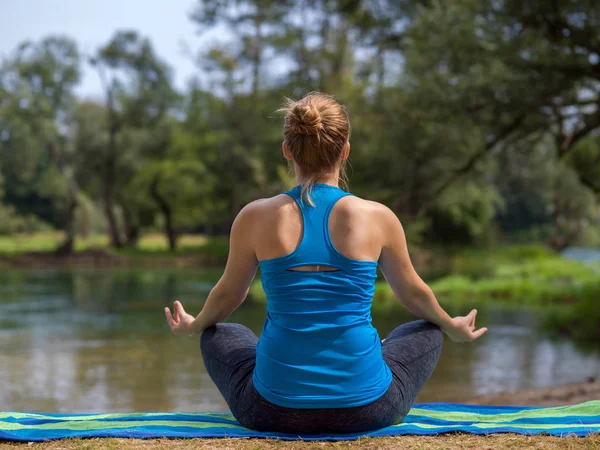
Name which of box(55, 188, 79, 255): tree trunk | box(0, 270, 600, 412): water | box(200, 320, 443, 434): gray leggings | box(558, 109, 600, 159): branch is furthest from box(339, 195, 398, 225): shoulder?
box(55, 188, 79, 255): tree trunk

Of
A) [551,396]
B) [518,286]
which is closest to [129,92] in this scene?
[518,286]

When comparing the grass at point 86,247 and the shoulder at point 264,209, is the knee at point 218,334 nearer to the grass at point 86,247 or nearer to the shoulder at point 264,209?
the shoulder at point 264,209

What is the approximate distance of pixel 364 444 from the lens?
2.18m

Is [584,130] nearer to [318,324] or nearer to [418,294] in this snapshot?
[418,294]

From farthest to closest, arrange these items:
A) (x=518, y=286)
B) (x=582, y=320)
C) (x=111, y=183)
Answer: (x=111, y=183) → (x=518, y=286) → (x=582, y=320)

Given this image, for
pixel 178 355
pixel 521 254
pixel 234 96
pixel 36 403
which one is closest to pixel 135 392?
pixel 36 403

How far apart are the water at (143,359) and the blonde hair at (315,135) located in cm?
368

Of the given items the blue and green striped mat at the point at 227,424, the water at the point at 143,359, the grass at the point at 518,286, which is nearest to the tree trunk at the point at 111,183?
the grass at the point at 518,286

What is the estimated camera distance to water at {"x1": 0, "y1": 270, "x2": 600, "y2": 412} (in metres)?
5.90

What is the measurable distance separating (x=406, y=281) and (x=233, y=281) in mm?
579

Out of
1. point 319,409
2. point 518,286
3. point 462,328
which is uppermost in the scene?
point 462,328

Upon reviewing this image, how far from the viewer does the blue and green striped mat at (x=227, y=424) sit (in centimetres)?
231

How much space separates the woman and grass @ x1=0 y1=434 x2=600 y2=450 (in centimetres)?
8

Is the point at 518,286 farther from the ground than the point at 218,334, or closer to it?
closer to it
